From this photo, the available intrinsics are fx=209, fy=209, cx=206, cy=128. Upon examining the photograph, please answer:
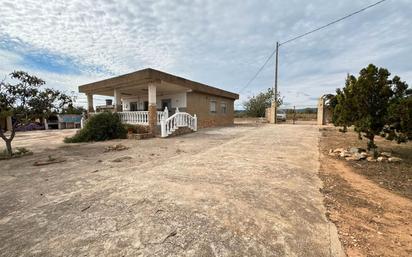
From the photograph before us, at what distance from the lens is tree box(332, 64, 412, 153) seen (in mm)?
5539

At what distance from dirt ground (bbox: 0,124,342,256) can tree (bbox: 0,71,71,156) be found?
2792 millimetres

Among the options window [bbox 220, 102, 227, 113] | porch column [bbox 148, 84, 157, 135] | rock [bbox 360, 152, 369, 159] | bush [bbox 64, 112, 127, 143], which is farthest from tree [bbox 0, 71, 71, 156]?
window [bbox 220, 102, 227, 113]

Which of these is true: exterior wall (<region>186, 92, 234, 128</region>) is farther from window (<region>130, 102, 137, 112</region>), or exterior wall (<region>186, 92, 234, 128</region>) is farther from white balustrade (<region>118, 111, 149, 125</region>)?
window (<region>130, 102, 137, 112</region>)

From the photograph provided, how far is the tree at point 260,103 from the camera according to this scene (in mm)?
33594

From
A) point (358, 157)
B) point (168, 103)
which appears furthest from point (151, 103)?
point (358, 157)

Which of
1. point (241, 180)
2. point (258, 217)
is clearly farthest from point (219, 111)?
point (258, 217)

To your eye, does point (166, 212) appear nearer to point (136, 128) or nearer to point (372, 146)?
point (372, 146)

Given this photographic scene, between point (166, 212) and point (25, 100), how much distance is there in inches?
292

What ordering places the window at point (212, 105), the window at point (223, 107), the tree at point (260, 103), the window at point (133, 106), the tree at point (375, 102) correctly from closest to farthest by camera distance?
the tree at point (375, 102) < the window at point (212, 105) < the window at point (133, 106) < the window at point (223, 107) < the tree at point (260, 103)

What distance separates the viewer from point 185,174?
4363 millimetres

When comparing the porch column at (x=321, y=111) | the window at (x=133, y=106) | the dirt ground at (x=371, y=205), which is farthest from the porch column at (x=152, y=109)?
the porch column at (x=321, y=111)

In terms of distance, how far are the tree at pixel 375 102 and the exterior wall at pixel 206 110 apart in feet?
32.1

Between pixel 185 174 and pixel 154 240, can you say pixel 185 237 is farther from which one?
pixel 185 174

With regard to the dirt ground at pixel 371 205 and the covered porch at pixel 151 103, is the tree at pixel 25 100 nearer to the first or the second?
the covered porch at pixel 151 103
